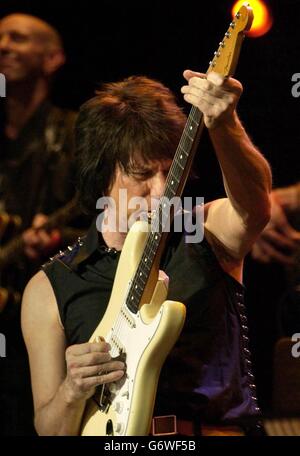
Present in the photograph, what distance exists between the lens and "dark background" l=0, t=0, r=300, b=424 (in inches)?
119

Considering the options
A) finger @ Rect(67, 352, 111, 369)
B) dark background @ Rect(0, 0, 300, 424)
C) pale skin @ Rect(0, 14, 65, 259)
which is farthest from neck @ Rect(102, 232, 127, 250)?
pale skin @ Rect(0, 14, 65, 259)

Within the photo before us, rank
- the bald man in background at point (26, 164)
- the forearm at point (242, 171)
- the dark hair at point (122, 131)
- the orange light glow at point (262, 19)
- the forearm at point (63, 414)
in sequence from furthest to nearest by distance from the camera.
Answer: the bald man in background at point (26, 164) → the orange light glow at point (262, 19) → the dark hair at point (122, 131) → the forearm at point (63, 414) → the forearm at point (242, 171)

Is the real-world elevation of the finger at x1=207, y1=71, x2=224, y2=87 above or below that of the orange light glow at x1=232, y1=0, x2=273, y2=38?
below

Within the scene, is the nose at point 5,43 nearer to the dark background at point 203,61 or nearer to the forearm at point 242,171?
the dark background at point 203,61

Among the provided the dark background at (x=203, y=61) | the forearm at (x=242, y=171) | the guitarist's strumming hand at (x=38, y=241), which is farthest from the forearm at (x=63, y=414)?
the guitarist's strumming hand at (x=38, y=241)

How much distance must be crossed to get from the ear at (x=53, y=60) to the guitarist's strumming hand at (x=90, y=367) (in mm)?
1916

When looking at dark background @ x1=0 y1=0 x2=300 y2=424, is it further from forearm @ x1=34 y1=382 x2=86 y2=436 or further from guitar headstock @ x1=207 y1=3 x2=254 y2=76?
forearm @ x1=34 y1=382 x2=86 y2=436

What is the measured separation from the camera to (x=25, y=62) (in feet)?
12.9

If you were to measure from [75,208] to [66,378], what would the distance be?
4.90ft

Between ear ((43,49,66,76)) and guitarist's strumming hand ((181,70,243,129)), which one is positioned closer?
guitarist's strumming hand ((181,70,243,129))

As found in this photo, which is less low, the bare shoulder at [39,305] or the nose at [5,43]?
the nose at [5,43]

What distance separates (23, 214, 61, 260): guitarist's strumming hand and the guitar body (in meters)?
1.35

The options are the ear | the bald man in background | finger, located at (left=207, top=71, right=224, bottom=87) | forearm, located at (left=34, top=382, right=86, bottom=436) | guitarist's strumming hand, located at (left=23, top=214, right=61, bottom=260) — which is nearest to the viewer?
finger, located at (left=207, top=71, right=224, bottom=87)

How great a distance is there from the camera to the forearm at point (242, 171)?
78.6 inches
